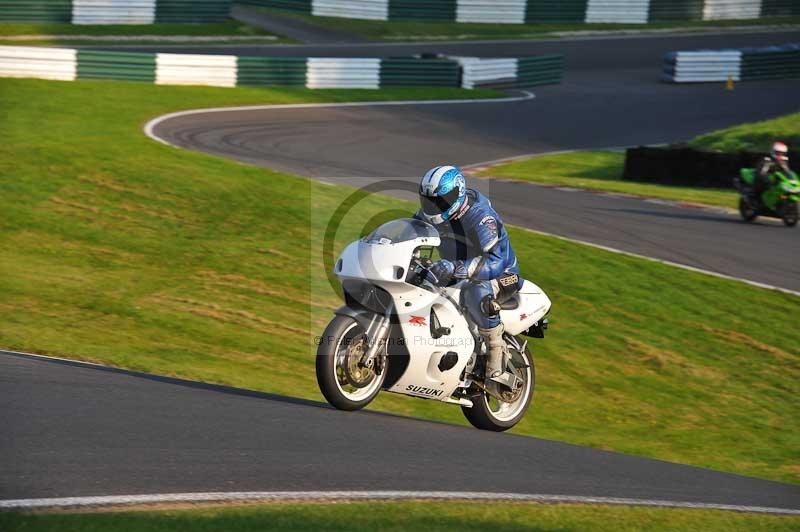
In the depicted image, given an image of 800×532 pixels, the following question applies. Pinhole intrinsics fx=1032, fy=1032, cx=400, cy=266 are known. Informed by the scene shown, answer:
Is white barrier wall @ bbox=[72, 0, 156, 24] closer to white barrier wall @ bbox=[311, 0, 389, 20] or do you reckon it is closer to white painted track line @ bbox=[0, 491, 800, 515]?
white barrier wall @ bbox=[311, 0, 389, 20]

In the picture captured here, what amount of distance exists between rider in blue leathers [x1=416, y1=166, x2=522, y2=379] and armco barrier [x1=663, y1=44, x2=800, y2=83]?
3385cm

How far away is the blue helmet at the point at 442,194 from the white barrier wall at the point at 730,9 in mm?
47309

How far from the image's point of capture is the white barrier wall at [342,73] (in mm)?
32500

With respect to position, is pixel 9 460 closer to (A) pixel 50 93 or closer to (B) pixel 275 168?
(B) pixel 275 168

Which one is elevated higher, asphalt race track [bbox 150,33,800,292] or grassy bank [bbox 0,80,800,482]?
asphalt race track [bbox 150,33,800,292]

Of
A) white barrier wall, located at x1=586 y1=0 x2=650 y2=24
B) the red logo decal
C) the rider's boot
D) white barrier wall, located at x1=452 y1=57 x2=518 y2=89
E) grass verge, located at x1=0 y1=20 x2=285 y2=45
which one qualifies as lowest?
the rider's boot

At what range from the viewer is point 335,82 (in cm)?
3297

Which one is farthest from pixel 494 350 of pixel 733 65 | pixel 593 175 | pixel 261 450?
pixel 733 65

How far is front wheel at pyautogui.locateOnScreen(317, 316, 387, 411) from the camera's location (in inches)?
317

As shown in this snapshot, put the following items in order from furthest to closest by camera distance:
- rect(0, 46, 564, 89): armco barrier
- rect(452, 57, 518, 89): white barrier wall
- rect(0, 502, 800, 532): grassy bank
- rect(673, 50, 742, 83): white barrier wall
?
rect(673, 50, 742, 83): white barrier wall → rect(452, 57, 518, 89): white barrier wall → rect(0, 46, 564, 89): armco barrier → rect(0, 502, 800, 532): grassy bank

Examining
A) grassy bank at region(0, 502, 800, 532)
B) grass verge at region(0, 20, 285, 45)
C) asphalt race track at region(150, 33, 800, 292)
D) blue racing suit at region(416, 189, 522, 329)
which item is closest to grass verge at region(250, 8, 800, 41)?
asphalt race track at region(150, 33, 800, 292)

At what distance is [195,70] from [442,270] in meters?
23.6

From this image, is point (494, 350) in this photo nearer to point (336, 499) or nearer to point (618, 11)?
point (336, 499)

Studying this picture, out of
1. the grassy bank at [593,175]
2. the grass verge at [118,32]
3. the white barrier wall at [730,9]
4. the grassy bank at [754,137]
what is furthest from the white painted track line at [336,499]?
the white barrier wall at [730,9]
